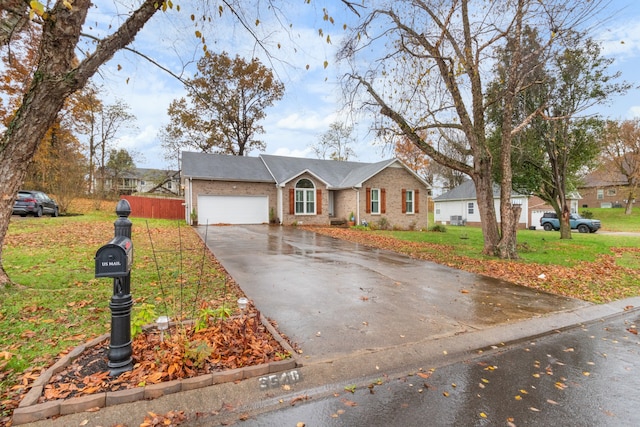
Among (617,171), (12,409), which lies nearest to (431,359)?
(12,409)

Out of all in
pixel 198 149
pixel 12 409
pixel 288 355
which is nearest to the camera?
pixel 12 409

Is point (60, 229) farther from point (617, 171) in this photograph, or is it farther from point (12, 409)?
point (617, 171)

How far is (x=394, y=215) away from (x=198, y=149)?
19.5 meters

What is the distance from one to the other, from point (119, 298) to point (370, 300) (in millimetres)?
3903

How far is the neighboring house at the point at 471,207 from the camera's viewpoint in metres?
28.6

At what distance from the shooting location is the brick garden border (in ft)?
8.10

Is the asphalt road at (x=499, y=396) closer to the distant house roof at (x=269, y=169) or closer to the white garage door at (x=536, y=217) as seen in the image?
the distant house roof at (x=269, y=169)

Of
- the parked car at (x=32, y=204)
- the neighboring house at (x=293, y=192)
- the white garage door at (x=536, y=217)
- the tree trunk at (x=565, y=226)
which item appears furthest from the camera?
the white garage door at (x=536, y=217)

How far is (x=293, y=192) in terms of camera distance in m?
20.9

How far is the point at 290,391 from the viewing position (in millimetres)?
2984

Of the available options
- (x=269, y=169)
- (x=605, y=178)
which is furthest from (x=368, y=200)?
(x=605, y=178)

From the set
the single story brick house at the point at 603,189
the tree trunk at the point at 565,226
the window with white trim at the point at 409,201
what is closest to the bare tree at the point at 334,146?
the window with white trim at the point at 409,201

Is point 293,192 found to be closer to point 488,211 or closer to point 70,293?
point 488,211

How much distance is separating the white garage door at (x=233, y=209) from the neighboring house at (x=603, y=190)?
43066 mm
